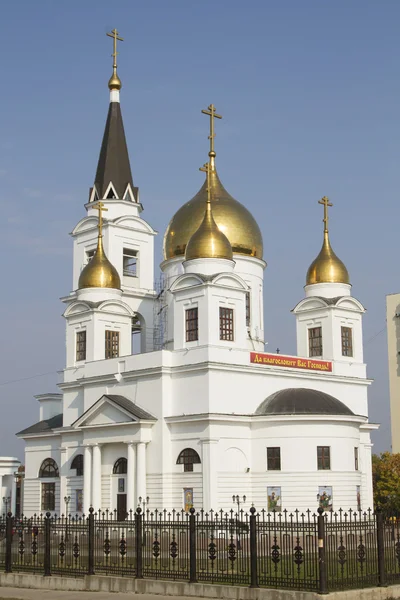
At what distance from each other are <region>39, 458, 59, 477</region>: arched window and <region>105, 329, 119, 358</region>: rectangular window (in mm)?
5342

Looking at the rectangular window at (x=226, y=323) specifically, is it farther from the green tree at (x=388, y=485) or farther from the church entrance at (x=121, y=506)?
the green tree at (x=388, y=485)

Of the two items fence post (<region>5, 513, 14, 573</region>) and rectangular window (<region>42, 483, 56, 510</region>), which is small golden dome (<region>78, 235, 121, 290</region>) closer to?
rectangular window (<region>42, 483, 56, 510</region>)

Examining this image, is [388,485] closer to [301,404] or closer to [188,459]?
[301,404]

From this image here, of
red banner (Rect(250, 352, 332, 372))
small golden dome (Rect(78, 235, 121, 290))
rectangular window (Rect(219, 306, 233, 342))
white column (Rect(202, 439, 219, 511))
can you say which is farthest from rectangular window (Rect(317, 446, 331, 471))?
small golden dome (Rect(78, 235, 121, 290))

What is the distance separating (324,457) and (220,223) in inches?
401

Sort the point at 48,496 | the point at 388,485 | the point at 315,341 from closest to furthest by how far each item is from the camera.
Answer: the point at 315,341
the point at 48,496
the point at 388,485

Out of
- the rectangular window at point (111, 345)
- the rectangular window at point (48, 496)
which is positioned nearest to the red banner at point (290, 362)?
the rectangular window at point (111, 345)

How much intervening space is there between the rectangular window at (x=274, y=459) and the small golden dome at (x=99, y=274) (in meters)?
9.56

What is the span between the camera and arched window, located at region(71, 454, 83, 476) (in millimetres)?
33750

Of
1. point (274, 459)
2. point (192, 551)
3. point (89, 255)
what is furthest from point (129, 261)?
point (192, 551)

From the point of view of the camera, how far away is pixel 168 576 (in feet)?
53.5

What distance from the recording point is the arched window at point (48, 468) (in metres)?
36.0

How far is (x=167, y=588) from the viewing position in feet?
52.3

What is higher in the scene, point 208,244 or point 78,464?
point 208,244
